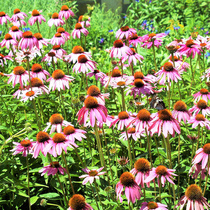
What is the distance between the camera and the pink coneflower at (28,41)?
222cm

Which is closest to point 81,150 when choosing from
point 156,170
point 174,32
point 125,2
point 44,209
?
point 44,209

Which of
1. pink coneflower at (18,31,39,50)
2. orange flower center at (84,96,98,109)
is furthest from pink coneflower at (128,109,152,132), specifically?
pink coneflower at (18,31,39,50)

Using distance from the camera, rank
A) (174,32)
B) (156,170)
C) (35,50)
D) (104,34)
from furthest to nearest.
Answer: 1. (104,34)
2. (174,32)
3. (35,50)
4. (156,170)

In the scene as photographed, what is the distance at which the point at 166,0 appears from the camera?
18.8 feet

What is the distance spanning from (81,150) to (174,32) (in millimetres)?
2927

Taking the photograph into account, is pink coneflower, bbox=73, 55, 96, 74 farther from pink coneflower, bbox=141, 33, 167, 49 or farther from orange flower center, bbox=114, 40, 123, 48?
pink coneflower, bbox=141, 33, 167, 49

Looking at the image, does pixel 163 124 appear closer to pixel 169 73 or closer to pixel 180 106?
pixel 180 106

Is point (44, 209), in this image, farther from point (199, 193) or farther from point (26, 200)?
point (199, 193)

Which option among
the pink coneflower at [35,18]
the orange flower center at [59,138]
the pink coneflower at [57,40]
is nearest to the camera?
the orange flower center at [59,138]

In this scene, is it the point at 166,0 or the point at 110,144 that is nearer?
the point at 110,144

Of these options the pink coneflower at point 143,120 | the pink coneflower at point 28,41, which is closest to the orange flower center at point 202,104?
the pink coneflower at point 143,120

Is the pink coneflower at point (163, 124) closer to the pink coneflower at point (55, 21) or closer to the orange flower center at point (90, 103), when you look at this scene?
the orange flower center at point (90, 103)

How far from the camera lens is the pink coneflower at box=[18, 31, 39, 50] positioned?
7.30ft

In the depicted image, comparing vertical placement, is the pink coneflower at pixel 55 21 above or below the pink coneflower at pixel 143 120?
above
